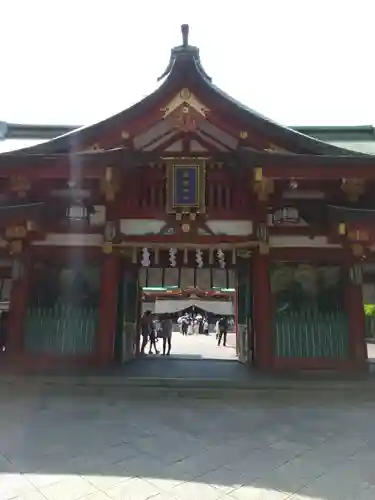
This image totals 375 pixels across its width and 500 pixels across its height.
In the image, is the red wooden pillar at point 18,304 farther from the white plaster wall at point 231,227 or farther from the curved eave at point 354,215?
the curved eave at point 354,215

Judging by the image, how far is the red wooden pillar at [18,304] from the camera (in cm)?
1015

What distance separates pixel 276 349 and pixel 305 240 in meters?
2.73

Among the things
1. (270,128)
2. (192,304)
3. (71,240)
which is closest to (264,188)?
(270,128)

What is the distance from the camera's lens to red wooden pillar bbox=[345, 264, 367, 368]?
10023mm

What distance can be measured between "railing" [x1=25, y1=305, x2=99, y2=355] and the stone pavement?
78.3 inches

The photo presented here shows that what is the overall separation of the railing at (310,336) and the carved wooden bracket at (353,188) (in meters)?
2.86

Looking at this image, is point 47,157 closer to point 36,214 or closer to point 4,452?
point 36,214

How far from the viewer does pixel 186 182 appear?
964 centimetres

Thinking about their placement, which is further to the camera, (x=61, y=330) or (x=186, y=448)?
(x=61, y=330)

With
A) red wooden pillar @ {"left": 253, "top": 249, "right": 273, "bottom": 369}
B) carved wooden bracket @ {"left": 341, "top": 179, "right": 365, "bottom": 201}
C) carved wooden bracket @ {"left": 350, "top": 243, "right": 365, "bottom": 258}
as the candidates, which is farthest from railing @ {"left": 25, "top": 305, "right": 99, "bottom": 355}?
carved wooden bracket @ {"left": 341, "top": 179, "right": 365, "bottom": 201}

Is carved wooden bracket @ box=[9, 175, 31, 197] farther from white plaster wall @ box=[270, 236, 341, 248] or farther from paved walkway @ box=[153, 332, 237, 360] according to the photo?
paved walkway @ box=[153, 332, 237, 360]

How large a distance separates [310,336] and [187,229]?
3.89m

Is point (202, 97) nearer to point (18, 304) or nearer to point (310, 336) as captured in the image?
point (310, 336)

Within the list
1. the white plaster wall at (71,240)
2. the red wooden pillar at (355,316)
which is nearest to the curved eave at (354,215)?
the red wooden pillar at (355,316)
